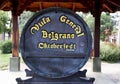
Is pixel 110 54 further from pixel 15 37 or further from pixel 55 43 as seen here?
pixel 55 43

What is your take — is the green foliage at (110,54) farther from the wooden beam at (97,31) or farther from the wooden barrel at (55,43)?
the wooden barrel at (55,43)

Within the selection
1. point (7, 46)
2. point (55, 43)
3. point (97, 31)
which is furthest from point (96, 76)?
point (7, 46)

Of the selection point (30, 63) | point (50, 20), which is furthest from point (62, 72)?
point (50, 20)

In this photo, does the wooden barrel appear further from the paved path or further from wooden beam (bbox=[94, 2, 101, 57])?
wooden beam (bbox=[94, 2, 101, 57])

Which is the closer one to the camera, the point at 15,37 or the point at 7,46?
the point at 15,37

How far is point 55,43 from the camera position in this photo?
3.05 metres

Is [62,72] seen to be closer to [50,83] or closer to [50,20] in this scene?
[50,83]

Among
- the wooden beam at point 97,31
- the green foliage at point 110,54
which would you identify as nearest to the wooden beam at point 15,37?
the wooden beam at point 97,31

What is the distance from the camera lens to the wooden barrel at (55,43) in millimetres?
3070

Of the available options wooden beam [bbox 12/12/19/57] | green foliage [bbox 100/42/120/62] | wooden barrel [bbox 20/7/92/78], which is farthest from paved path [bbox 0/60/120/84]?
wooden barrel [bbox 20/7/92/78]

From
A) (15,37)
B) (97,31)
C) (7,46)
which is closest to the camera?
(97,31)

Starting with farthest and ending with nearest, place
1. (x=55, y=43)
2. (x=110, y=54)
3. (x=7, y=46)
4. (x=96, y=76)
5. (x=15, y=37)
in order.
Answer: (x=7, y=46) < (x=110, y=54) < (x=15, y=37) < (x=96, y=76) < (x=55, y=43)

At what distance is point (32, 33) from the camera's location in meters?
3.14

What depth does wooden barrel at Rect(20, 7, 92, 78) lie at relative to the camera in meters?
3.07
